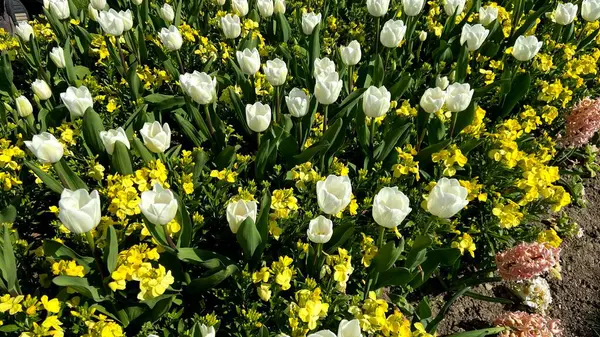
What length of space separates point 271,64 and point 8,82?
1.39 meters

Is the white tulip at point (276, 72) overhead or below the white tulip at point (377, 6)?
below

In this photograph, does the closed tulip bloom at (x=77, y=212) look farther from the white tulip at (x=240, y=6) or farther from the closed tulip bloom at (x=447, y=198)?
the white tulip at (x=240, y=6)

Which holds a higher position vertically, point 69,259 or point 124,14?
point 124,14

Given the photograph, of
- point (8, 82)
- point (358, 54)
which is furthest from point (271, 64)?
point (8, 82)

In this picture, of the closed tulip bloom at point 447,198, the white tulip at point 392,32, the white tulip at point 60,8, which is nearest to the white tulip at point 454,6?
the white tulip at point 392,32

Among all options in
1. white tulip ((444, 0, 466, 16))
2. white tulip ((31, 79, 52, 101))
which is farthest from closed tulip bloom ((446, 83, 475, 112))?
white tulip ((31, 79, 52, 101))

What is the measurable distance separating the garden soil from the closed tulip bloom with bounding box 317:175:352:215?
0.95m

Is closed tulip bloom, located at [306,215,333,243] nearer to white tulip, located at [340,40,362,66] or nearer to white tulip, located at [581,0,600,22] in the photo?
white tulip, located at [340,40,362,66]

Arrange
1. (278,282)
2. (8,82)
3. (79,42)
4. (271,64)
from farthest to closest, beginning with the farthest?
(79,42) < (8,82) < (271,64) < (278,282)

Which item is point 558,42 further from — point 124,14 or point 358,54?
point 124,14

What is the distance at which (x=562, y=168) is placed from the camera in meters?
2.99

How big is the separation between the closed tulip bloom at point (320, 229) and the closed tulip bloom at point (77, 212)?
0.63 metres

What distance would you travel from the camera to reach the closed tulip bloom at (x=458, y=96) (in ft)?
6.97

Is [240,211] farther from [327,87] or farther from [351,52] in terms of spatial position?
[351,52]
